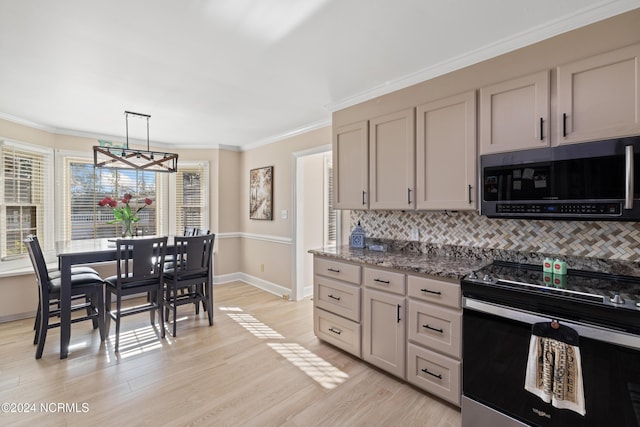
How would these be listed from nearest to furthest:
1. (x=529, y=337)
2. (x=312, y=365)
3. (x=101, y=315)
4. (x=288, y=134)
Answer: (x=529, y=337)
(x=312, y=365)
(x=101, y=315)
(x=288, y=134)

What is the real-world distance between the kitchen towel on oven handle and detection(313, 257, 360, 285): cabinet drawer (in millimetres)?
1335

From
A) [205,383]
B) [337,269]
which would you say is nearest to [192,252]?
[205,383]

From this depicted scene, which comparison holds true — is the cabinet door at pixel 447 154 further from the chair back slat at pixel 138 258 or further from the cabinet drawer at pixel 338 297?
the chair back slat at pixel 138 258

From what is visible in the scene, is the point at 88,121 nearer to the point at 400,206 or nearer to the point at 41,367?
the point at 41,367

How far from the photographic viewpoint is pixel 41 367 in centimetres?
260

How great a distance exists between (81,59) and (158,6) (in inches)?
42.9

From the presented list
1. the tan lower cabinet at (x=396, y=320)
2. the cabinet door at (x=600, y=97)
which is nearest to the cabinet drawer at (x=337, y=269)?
the tan lower cabinet at (x=396, y=320)

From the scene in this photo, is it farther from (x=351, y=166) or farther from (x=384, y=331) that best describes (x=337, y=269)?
(x=351, y=166)

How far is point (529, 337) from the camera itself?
1658 millimetres

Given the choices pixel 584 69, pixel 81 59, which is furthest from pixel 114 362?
pixel 584 69

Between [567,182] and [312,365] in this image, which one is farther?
[312,365]

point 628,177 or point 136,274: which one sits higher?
point 628,177

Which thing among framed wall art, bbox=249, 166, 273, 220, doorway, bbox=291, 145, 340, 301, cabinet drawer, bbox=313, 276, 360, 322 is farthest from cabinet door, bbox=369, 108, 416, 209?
framed wall art, bbox=249, 166, 273, 220

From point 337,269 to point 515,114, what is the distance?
6.02 feet
